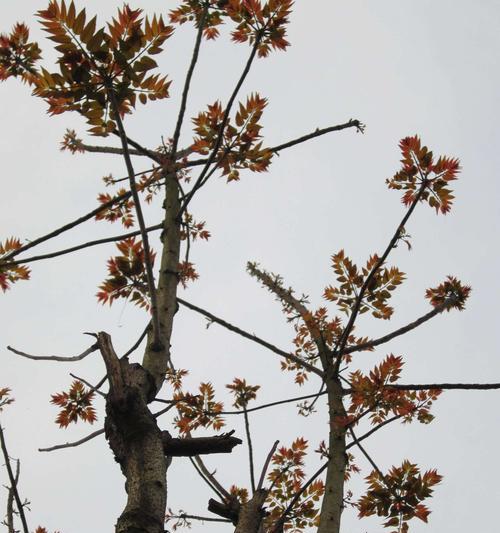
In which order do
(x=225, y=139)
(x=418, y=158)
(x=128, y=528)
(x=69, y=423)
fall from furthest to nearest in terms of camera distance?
(x=69, y=423) < (x=418, y=158) < (x=225, y=139) < (x=128, y=528)

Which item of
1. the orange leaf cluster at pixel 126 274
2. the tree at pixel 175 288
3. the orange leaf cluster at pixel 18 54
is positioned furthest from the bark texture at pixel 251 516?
the orange leaf cluster at pixel 18 54

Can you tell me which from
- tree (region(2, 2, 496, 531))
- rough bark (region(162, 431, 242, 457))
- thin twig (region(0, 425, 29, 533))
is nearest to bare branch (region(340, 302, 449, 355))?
tree (region(2, 2, 496, 531))

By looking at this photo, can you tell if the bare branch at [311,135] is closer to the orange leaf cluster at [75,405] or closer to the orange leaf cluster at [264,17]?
the orange leaf cluster at [264,17]

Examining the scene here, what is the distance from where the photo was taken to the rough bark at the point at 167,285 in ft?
9.93

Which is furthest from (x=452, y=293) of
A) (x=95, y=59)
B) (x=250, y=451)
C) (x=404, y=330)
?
(x=95, y=59)

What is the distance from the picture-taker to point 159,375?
3.00m

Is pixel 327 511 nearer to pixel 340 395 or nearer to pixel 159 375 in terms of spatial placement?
pixel 340 395

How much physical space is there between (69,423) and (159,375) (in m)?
1.42

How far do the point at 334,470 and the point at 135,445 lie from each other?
1539 millimetres

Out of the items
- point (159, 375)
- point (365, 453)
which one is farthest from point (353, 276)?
point (159, 375)

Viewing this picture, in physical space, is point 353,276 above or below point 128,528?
above

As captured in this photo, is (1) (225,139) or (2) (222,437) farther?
(1) (225,139)

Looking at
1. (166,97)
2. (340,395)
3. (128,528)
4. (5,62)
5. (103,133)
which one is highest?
(5,62)

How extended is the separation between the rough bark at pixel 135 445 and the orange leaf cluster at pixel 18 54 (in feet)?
7.07
